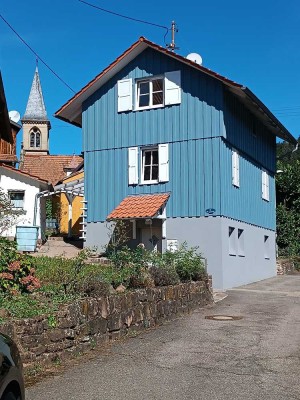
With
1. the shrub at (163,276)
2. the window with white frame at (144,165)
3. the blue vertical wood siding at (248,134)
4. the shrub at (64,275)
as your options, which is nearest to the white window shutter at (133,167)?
the window with white frame at (144,165)

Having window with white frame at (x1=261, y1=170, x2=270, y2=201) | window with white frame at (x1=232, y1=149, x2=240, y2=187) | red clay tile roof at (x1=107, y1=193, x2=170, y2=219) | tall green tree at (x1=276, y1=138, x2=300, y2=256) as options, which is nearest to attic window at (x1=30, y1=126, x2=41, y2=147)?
tall green tree at (x1=276, y1=138, x2=300, y2=256)

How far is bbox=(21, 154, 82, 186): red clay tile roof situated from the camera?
4144 centimetres

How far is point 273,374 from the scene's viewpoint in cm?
769

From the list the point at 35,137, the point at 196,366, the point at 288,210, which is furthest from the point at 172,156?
the point at 35,137

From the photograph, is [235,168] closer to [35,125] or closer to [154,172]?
[154,172]

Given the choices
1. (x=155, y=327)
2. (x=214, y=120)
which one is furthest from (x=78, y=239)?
(x=155, y=327)

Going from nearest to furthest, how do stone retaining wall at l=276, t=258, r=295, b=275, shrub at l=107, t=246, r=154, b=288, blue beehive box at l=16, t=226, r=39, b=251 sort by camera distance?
shrub at l=107, t=246, r=154, b=288
blue beehive box at l=16, t=226, r=39, b=251
stone retaining wall at l=276, t=258, r=295, b=275

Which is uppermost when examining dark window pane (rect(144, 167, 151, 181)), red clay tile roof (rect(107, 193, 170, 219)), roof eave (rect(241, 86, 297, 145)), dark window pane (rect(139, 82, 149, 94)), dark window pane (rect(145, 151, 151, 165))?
dark window pane (rect(139, 82, 149, 94))

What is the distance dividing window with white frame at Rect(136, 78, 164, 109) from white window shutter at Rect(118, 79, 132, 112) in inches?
12.7

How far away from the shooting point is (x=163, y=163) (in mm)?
21438

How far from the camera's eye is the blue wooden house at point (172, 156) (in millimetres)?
20516

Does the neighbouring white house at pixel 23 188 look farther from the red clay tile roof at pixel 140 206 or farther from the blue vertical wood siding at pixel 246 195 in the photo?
the blue vertical wood siding at pixel 246 195

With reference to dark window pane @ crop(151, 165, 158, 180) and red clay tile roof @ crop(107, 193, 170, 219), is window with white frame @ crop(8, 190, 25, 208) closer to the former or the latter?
red clay tile roof @ crop(107, 193, 170, 219)

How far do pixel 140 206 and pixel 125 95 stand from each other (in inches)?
180
